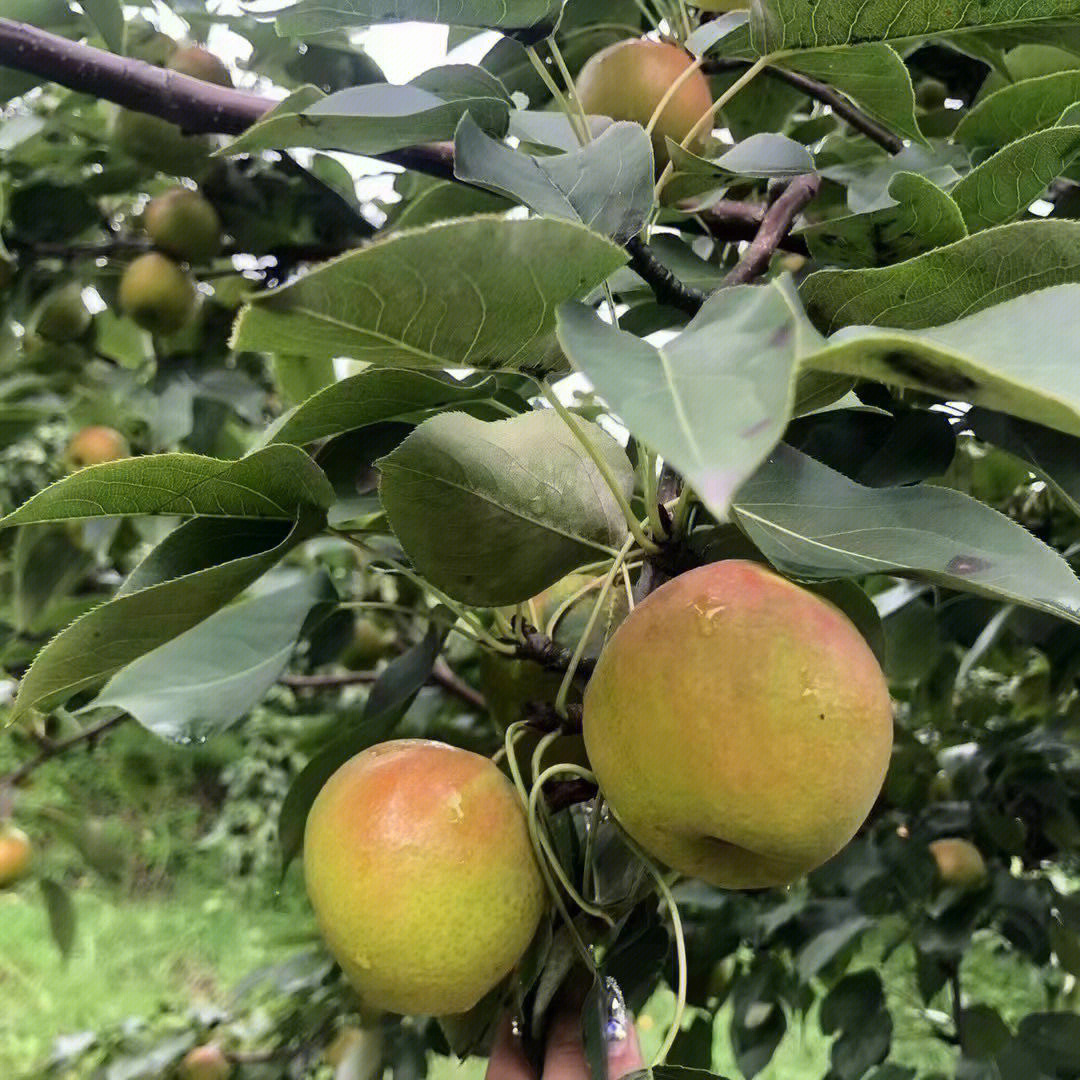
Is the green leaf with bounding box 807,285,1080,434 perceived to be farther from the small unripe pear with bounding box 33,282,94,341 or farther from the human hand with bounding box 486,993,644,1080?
the small unripe pear with bounding box 33,282,94,341

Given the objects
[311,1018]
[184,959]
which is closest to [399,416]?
[311,1018]

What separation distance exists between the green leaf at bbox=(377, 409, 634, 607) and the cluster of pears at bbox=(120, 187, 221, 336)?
0.78m

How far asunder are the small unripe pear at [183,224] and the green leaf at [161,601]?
77cm

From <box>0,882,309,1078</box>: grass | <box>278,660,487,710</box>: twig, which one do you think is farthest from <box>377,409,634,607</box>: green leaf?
<box>0,882,309,1078</box>: grass

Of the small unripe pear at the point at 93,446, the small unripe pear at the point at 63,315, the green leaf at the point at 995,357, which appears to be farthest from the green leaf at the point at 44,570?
the green leaf at the point at 995,357

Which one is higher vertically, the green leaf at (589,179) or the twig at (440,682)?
the green leaf at (589,179)

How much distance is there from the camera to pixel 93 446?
128 cm

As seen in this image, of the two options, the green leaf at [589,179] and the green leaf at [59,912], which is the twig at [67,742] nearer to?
the green leaf at [59,912]

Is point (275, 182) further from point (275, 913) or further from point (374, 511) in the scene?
point (275, 913)

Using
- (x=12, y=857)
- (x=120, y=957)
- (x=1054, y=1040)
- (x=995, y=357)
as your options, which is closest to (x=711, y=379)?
(x=995, y=357)

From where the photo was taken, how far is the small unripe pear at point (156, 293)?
1.14 meters

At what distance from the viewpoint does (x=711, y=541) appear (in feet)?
1.66

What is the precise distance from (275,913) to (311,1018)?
7.83 feet

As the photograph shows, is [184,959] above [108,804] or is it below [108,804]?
above
